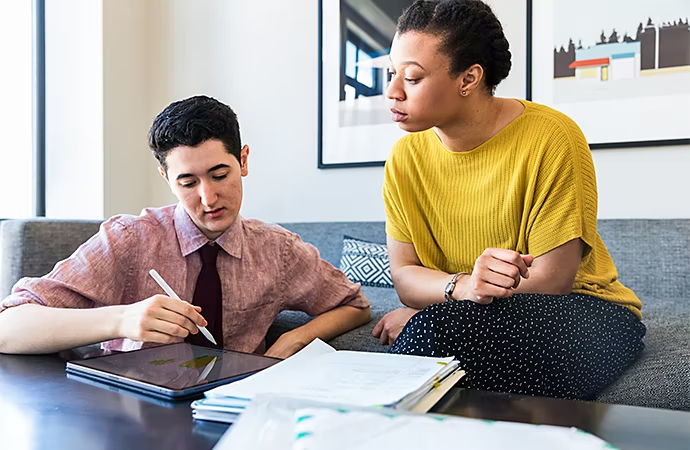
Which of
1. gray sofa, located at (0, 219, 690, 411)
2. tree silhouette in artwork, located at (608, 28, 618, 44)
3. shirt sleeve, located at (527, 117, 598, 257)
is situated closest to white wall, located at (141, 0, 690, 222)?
tree silhouette in artwork, located at (608, 28, 618, 44)

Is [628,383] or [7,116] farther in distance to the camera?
[7,116]

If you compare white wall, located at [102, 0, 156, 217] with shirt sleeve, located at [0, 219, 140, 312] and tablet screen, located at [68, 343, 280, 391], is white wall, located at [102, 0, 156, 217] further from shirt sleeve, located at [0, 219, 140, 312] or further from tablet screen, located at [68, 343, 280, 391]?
tablet screen, located at [68, 343, 280, 391]

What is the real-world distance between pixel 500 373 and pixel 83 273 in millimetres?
757

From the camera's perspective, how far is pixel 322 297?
1455mm

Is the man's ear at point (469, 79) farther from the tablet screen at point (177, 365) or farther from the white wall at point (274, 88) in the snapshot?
the white wall at point (274, 88)

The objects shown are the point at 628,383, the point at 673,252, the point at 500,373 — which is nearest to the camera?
the point at 500,373

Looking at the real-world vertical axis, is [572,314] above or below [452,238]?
below

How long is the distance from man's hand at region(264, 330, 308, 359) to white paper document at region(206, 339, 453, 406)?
0.49 metres

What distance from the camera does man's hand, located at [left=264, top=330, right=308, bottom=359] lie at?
4.17ft

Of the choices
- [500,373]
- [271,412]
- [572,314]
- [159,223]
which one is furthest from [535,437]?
[159,223]

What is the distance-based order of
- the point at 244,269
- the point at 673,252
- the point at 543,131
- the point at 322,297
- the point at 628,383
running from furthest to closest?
the point at 673,252 < the point at 322,297 < the point at 244,269 < the point at 543,131 < the point at 628,383

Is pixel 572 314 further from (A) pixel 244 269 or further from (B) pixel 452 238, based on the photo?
(A) pixel 244 269

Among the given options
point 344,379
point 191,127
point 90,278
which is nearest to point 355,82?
point 191,127

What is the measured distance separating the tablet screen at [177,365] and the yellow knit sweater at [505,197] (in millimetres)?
591
